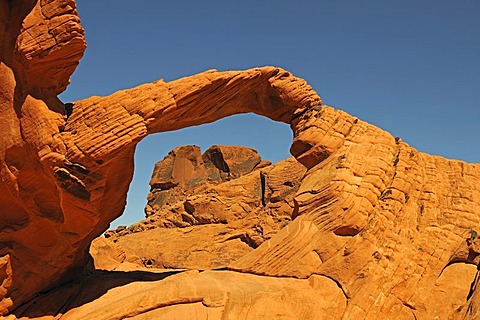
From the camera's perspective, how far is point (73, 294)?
32.3 ft

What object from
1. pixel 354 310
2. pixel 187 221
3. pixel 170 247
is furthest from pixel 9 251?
pixel 187 221

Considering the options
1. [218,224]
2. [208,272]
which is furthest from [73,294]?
[218,224]

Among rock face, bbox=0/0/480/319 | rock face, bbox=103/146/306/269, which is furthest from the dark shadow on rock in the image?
rock face, bbox=103/146/306/269

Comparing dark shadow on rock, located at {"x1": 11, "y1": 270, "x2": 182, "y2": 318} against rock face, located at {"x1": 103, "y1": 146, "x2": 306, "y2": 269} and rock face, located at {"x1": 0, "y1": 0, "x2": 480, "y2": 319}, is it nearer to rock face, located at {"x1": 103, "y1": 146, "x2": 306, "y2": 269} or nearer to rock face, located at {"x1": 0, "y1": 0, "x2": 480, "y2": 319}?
rock face, located at {"x1": 0, "y1": 0, "x2": 480, "y2": 319}

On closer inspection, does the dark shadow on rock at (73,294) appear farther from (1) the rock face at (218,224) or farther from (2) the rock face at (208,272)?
(1) the rock face at (218,224)

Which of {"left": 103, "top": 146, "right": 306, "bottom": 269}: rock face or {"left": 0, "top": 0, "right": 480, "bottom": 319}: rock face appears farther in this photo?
{"left": 103, "top": 146, "right": 306, "bottom": 269}: rock face

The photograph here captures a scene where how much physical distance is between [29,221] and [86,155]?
229 centimetres

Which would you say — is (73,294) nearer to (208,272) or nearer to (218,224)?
(208,272)

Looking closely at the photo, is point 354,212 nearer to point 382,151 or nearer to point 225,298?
point 382,151

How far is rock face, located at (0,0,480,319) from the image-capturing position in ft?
25.7

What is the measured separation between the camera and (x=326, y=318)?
748 centimetres

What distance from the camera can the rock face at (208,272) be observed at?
308 inches

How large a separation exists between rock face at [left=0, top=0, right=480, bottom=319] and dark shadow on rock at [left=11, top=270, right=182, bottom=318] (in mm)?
42

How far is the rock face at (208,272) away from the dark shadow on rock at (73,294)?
0.04 m
